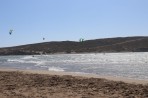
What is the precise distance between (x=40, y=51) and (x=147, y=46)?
59.1 metres

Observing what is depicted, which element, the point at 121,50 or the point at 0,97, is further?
the point at 121,50

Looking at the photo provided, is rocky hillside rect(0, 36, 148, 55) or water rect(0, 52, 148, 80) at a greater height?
rocky hillside rect(0, 36, 148, 55)

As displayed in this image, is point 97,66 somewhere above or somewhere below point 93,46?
below

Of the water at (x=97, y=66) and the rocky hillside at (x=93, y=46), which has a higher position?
the rocky hillside at (x=93, y=46)

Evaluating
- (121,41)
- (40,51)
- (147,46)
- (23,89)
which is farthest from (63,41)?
(23,89)

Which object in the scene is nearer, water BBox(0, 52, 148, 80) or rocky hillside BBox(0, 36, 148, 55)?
water BBox(0, 52, 148, 80)

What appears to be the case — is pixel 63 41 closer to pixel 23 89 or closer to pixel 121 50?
pixel 121 50

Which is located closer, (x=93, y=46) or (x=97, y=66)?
(x=97, y=66)

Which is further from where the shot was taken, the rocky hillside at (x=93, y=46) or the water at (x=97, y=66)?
the rocky hillside at (x=93, y=46)

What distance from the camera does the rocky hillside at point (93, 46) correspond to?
178 meters

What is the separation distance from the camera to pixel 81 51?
582ft

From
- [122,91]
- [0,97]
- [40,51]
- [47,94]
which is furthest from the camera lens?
[40,51]

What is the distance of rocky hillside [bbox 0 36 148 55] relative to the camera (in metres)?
178

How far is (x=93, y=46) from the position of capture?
18838 centimetres
